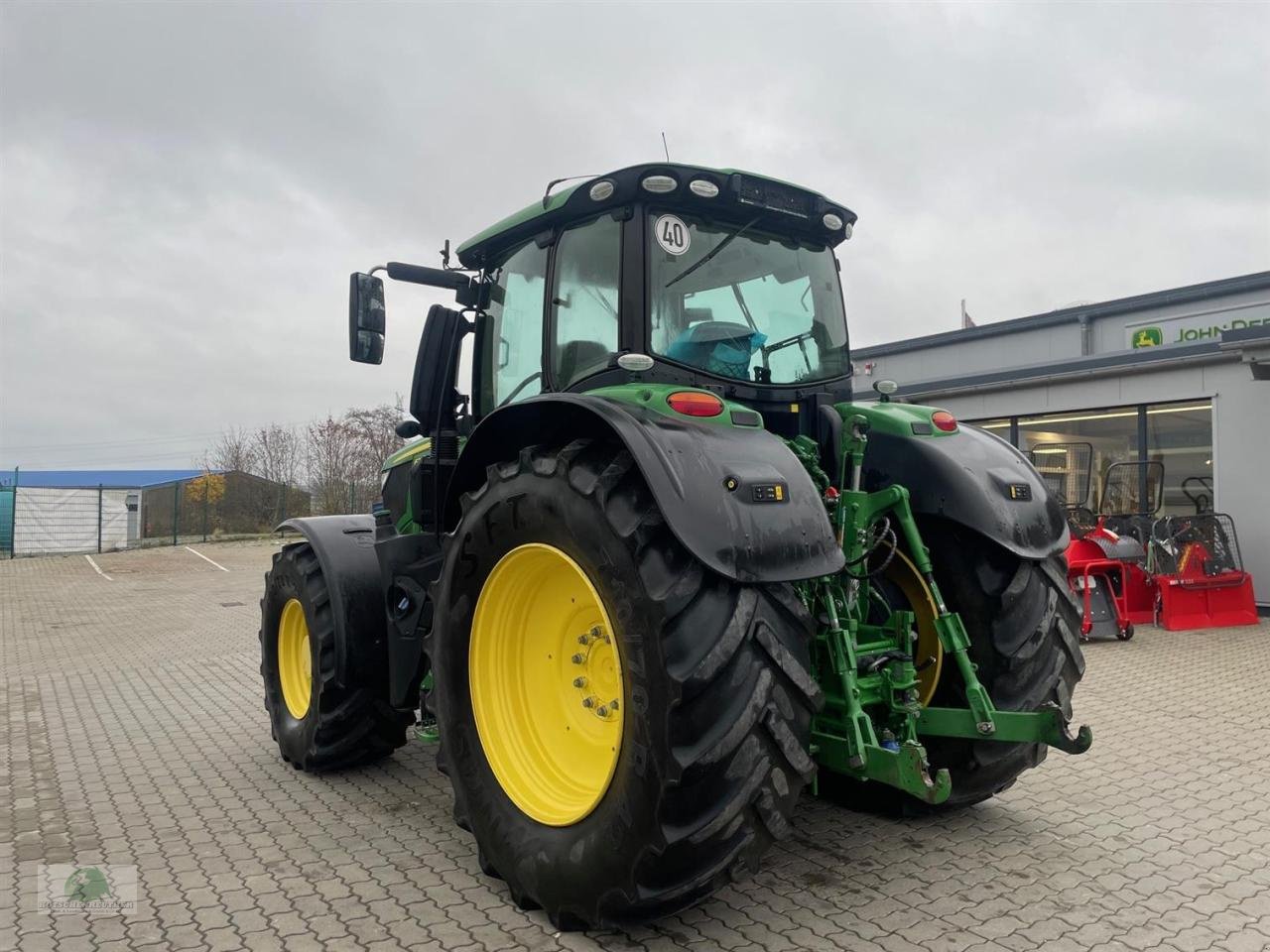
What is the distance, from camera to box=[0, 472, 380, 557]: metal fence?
842 inches

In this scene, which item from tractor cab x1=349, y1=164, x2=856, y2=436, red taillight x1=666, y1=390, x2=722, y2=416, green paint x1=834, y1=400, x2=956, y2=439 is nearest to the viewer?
red taillight x1=666, y1=390, x2=722, y2=416

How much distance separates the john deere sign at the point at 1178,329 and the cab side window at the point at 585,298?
575 inches

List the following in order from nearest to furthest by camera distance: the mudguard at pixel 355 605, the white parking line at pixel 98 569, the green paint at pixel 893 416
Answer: the green paint at pixel 893 416 < the mudguard at pixel 355 605 < the white parking line at pixel 98 569

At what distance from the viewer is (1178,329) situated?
1598cm

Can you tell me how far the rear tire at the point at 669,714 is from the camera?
2340 millimetres

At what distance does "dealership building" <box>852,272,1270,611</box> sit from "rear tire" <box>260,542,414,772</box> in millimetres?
5910

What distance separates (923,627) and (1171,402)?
963 centimetres

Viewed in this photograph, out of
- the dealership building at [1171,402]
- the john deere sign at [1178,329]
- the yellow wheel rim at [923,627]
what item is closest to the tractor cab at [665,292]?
the yellow wheel rim at [923,627]

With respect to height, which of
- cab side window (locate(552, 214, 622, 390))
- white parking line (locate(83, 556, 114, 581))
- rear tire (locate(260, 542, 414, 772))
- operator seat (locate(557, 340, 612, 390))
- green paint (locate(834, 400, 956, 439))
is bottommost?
white parking line (locate(83, 556, 114, 581))

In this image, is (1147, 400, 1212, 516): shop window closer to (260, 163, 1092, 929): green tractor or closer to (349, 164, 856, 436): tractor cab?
(260, 163, 1092, 929): green tractor

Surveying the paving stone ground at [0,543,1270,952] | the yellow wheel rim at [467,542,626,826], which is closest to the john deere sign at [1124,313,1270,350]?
the paving stone ground at [0,543,1270,952]

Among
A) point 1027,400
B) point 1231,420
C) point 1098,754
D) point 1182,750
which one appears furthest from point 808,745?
point 1027,400

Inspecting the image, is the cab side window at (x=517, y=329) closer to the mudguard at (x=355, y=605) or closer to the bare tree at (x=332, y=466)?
the mudguard at (x=355, y=605)

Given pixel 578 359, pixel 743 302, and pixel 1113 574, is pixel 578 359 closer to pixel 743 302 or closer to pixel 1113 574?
pixel 743 302
